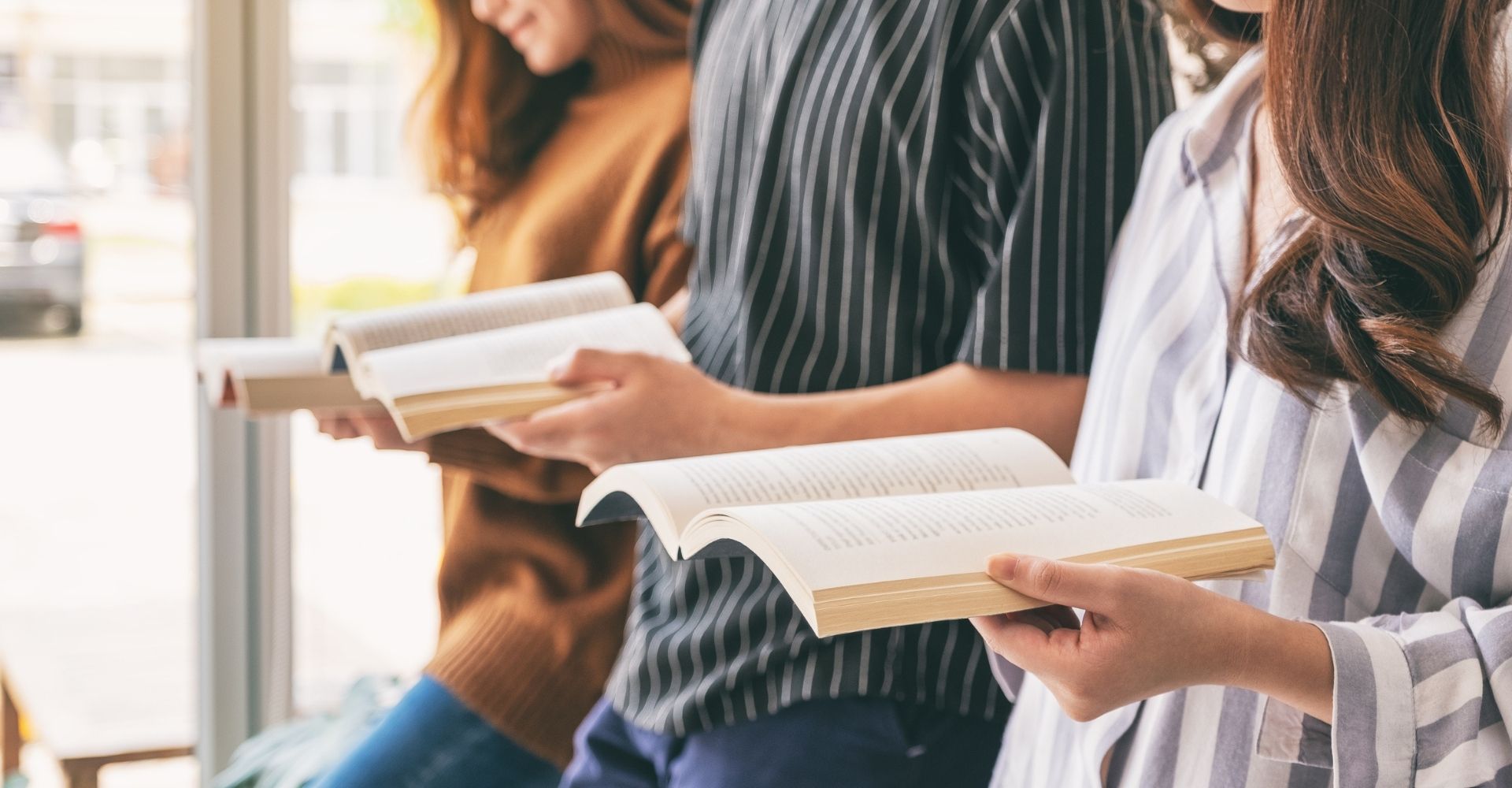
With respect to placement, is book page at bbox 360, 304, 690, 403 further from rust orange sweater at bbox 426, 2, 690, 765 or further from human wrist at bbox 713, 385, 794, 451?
rust orange sweater at bbox 426, 2, 690, 765

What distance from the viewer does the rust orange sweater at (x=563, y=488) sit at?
1637 mm

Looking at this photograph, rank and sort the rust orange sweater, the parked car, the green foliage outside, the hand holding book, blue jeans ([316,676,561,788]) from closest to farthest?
the hand holding book, blue jeans ([316,676,561,788]), the rust orange sweater, the parked car, the green foliage outside

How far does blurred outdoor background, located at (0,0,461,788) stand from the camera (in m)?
2.01

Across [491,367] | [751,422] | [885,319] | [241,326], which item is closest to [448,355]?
[491,367]

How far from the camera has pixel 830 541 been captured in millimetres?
698

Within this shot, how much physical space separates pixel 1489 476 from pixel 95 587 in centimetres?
214

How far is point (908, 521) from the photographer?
28.7 inches

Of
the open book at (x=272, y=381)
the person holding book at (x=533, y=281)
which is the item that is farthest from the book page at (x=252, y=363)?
the person holding book at (x=533, y=281)

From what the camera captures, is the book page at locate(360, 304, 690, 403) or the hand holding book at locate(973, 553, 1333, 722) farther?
the book page at locate(360, 304, 690, 403)

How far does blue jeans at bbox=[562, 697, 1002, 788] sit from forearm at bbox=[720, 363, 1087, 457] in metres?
0.24

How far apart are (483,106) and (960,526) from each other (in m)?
1.29

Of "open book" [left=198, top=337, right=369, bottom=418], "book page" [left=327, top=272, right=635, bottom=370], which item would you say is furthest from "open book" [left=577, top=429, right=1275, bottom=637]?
"open book" [left=198, top=337, right=369, bottom=418]

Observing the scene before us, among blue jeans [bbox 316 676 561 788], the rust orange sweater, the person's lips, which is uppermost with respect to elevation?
the person's lips

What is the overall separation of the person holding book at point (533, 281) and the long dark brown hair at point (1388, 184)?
948 mm
